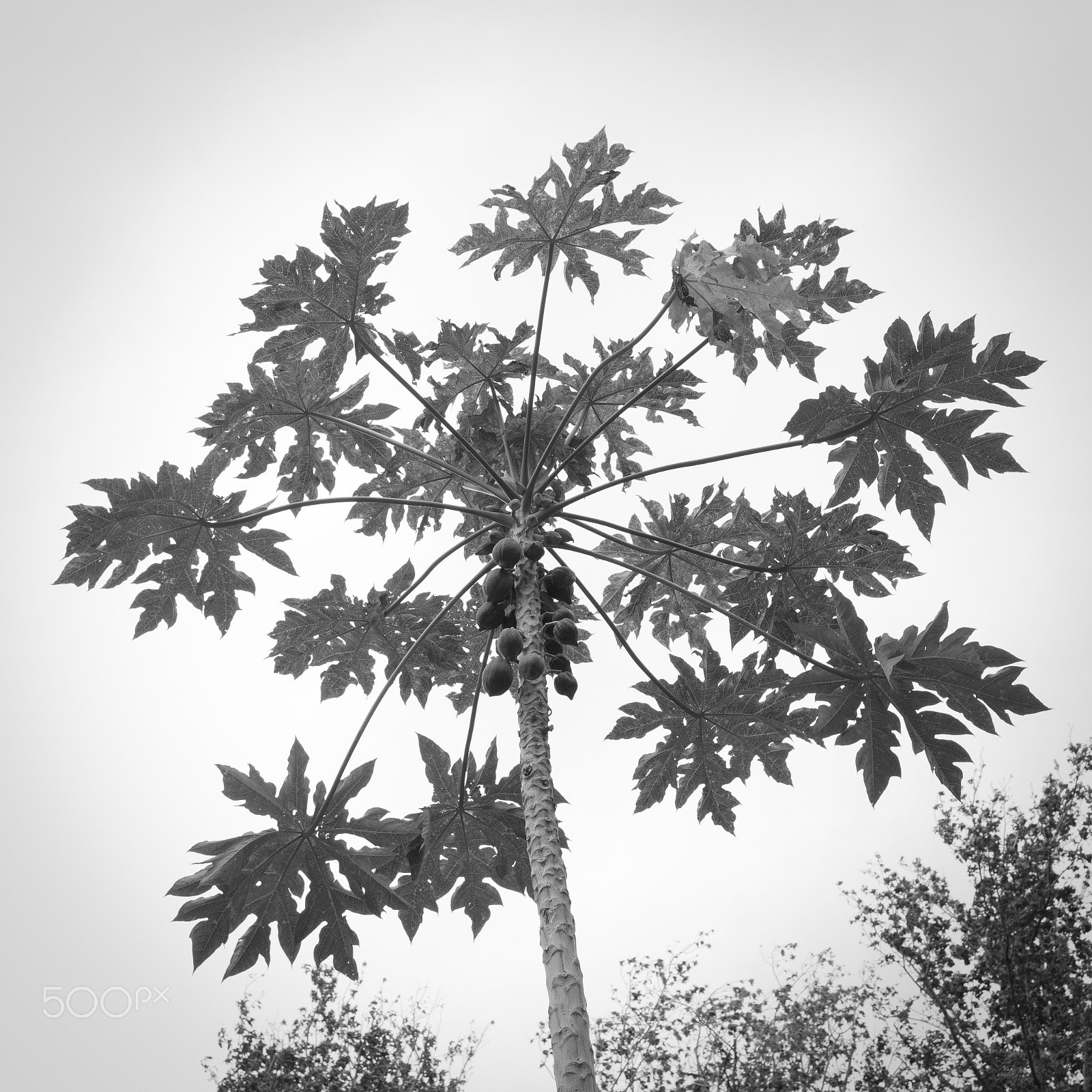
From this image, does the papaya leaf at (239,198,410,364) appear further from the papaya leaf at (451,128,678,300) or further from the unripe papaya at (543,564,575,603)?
the unripe papaya at (543,564,575,603)

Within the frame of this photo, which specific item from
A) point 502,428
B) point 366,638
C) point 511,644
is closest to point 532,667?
point 511,644

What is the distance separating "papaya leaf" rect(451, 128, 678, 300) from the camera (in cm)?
429

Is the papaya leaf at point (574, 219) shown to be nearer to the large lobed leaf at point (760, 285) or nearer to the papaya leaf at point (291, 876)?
the large lobed leaf at point (760, 285)

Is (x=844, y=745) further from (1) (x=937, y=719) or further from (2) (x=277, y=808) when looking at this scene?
(2) (x=277, y=808)

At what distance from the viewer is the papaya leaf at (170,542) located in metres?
3.76

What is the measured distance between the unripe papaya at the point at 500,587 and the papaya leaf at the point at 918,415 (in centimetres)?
142

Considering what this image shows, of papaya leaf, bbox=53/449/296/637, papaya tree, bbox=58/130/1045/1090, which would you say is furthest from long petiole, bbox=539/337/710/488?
papaya leaf, bbox=53/449/296/637

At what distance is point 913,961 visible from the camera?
15.3m

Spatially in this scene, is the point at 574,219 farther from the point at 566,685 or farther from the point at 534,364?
the point at 566,685

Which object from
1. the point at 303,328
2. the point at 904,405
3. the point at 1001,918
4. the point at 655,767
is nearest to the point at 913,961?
the point at 1001,918

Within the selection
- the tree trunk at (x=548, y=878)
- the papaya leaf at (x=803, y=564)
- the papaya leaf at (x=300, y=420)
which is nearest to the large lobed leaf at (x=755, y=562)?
the papaya leaf at (x=803, y=564)

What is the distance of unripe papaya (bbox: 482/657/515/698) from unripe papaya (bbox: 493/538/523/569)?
435mm

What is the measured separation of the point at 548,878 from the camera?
9.83ft

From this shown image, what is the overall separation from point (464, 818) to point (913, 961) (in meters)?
15.0
